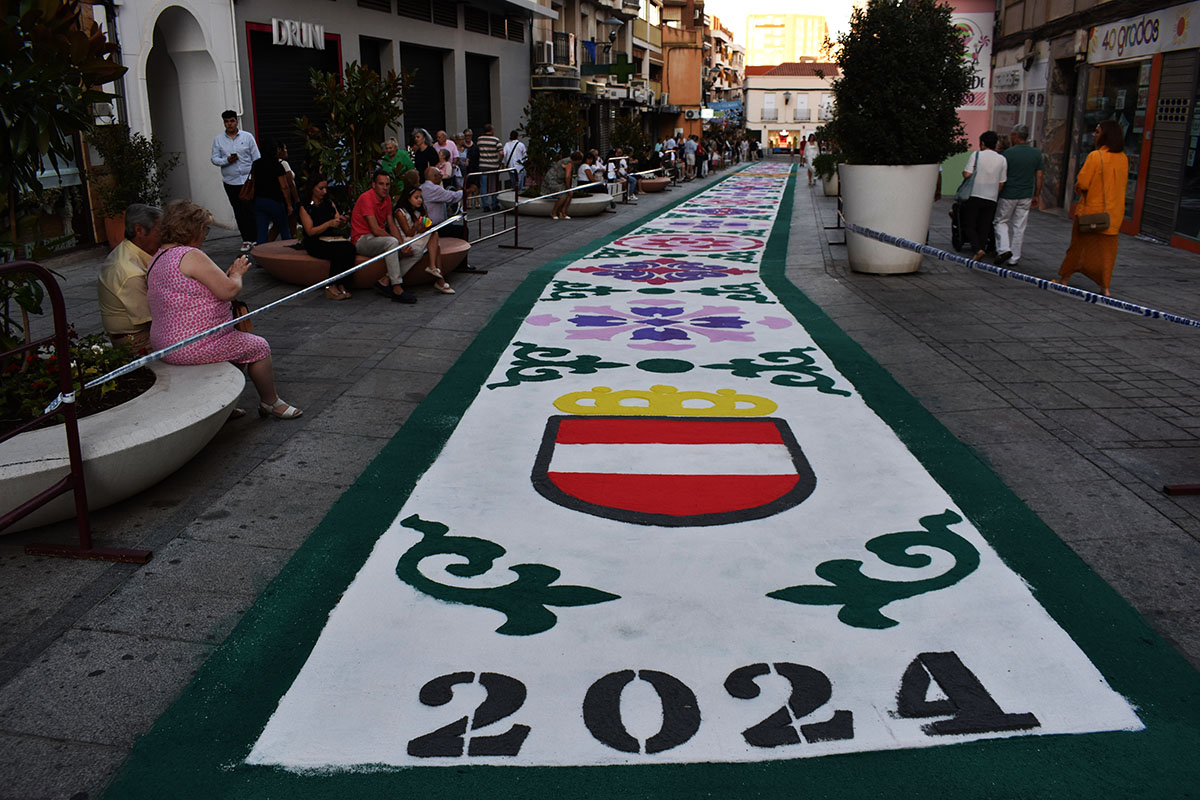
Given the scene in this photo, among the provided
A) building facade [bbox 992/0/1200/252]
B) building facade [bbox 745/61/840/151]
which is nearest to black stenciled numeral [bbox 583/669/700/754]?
building facade [bbox 992/0/1200/252]

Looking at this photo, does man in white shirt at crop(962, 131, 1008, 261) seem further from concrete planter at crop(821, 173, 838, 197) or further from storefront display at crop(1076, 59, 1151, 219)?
concrete planter at crop(821, 173, 838, 197)

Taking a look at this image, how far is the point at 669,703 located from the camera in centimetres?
297

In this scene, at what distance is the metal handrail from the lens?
379 cm

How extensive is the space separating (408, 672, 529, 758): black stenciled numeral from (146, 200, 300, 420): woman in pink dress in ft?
10.2

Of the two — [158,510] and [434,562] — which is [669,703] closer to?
[434,562]

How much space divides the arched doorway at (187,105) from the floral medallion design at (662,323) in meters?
8.81

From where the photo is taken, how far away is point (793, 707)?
2.95 meters

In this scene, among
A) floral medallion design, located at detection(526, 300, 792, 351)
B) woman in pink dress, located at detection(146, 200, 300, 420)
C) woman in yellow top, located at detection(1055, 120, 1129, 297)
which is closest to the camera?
woman in pink dress, located at detection(146, 200, 300, 420)

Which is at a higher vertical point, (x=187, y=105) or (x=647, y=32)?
(x=647, y=32)

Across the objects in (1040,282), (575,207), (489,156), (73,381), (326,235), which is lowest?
(575,207)

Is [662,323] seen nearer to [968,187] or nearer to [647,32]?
[968,187]

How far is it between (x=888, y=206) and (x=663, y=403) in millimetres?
6200

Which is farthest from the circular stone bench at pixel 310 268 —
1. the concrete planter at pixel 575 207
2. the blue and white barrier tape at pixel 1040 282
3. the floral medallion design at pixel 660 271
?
the concrete planter at pixel 575 207

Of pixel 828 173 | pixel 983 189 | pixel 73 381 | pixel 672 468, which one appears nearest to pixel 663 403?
pixel 672 468
